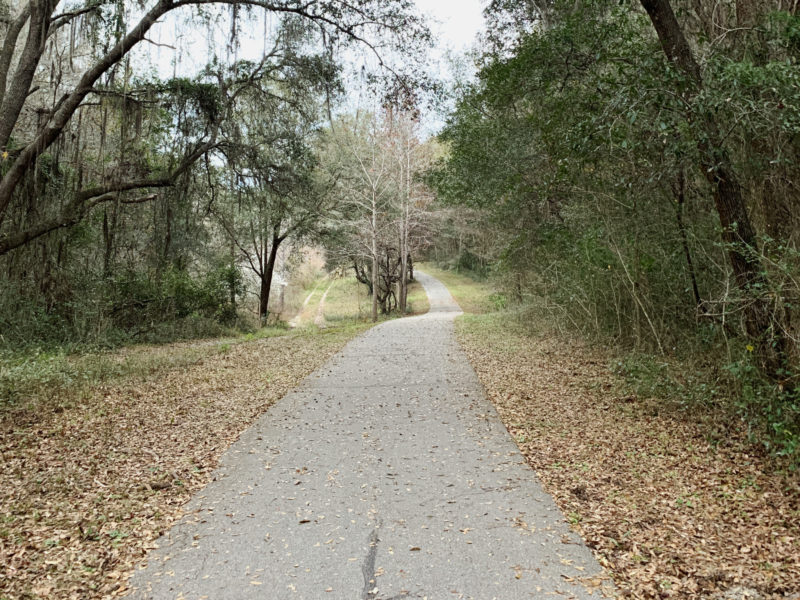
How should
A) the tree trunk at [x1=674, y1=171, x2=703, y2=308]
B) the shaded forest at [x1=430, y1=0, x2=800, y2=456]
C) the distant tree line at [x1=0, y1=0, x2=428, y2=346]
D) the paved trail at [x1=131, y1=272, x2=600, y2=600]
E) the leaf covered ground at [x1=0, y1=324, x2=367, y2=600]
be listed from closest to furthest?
the paved trail at [x1=131, y1=272, x2=600, y2=600] < the leaf covered ground at [x1=0, y1=324, x2=367, y2=600] < the shaded forest at [x1=430, y1=0, x2=800, y2=456] < the tree trunk at [x1=674, y1=171, x2=703, y2=308] < the distant tree line at [x1=0, y1=0, x2=428, y2=346]

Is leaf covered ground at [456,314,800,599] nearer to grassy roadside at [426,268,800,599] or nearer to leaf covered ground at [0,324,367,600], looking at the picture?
grassy roadside at [426,268,800,599]

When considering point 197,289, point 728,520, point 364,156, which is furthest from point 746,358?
point 364,156

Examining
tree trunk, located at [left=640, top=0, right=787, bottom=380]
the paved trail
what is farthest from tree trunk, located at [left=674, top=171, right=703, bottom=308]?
the paved trail

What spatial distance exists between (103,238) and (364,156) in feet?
37.9

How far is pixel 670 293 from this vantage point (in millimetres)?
7277

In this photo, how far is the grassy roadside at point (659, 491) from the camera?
284 cm

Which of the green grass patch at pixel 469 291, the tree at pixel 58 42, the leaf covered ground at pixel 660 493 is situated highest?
the tree at pixel 58 42

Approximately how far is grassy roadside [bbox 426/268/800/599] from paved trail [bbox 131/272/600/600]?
25 cm

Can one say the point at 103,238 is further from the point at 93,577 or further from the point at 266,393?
the point at 93,577

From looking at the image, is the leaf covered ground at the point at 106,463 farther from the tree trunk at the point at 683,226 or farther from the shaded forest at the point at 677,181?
the tree trunk at the point at 683,226

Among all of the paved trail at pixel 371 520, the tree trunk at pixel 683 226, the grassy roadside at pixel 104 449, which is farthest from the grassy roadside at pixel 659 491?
the grassy roadside at pixel 104 449

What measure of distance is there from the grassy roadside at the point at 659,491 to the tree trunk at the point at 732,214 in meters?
0.90

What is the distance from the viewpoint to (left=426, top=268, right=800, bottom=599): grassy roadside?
284 cm

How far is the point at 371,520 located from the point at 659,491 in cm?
217
